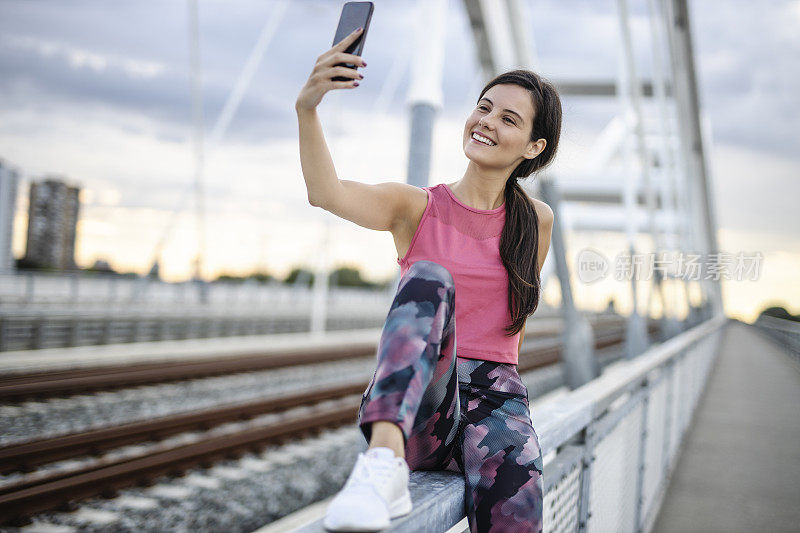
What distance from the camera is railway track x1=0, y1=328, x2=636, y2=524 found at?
14.2 ft

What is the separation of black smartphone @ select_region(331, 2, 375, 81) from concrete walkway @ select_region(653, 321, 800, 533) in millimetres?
3729

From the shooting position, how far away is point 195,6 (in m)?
13.0

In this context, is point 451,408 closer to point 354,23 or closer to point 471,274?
point 471,274

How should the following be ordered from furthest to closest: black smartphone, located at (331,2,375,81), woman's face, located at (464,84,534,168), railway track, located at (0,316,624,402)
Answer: railway track, located at (0,316,624,402) < woman's face, located at (464,84,534,168) < black smartphone, located at (331,2,375,81)

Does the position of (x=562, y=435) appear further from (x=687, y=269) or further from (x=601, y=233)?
(x=601, y=233)

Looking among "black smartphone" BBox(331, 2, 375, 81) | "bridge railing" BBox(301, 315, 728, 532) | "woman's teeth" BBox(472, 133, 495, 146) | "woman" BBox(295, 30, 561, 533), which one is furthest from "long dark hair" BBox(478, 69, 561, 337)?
"black smartphone" BBox(331, 2, 375, 81)

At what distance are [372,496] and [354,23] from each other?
98 cm

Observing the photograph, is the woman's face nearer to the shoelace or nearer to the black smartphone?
the black smartphone

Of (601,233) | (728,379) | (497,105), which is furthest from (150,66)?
(601,233)

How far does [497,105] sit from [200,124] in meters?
13.0

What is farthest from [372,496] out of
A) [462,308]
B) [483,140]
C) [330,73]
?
[483,140]

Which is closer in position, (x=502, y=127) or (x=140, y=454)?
(x=502, y=127)

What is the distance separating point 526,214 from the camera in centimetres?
204

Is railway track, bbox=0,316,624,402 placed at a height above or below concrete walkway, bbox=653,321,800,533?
above
